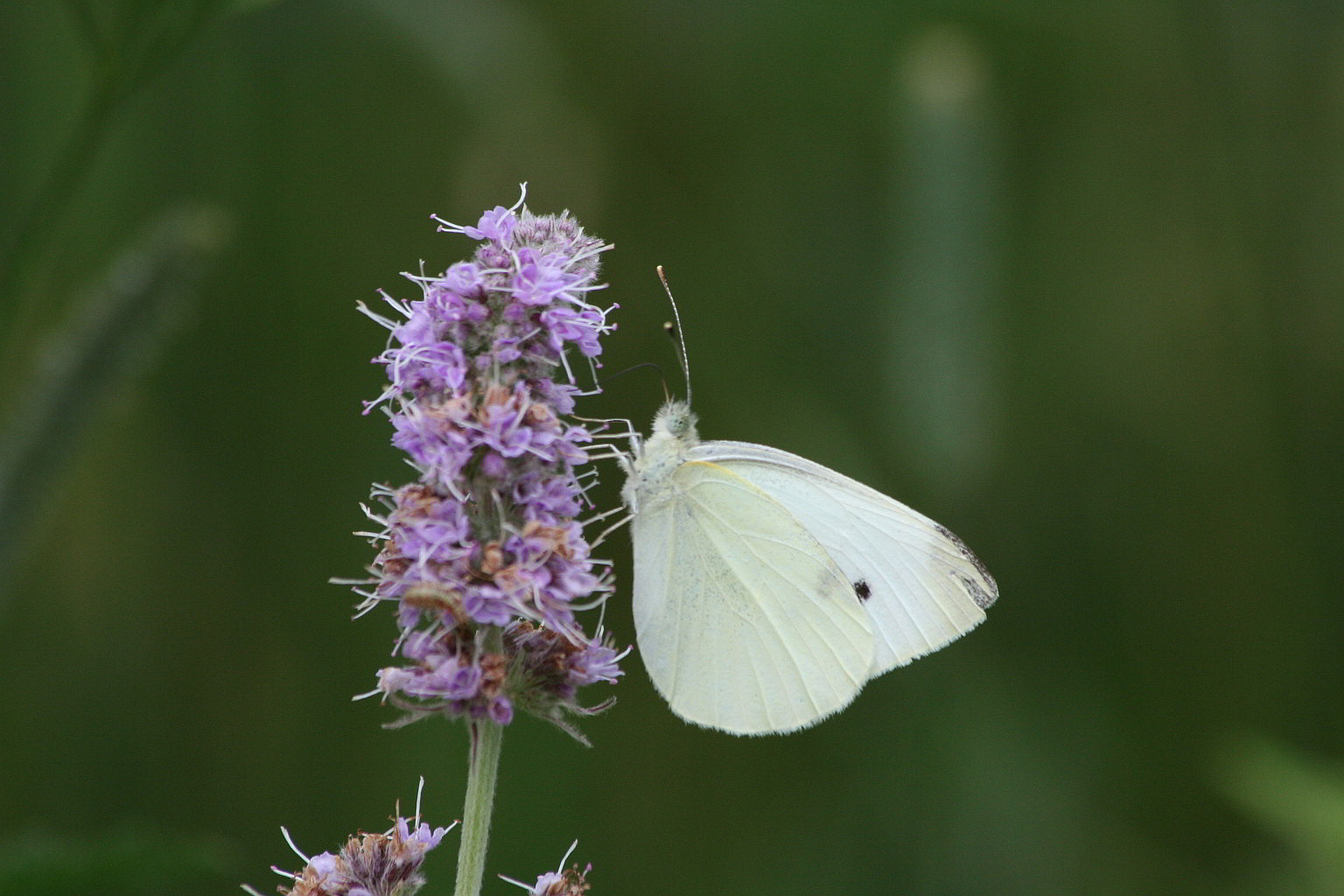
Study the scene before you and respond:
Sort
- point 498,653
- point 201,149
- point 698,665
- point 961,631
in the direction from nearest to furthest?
1. point 498,653
2. point 698,665
3. point 961,631
4. point 201,149

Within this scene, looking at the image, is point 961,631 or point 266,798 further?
point 266,798

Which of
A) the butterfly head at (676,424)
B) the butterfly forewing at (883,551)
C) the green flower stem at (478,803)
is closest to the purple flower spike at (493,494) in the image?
the green flower stem at (478,803)

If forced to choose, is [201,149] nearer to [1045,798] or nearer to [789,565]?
[789,565]

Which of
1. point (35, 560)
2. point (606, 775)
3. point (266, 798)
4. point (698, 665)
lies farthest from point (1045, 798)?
point (35, 560)

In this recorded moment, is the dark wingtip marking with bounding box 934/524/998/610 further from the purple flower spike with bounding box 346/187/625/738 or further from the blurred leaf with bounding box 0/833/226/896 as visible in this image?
the blurred leaf with bounding box 0/833/226/896

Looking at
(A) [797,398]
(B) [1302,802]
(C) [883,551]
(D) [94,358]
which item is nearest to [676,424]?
(C) [883,551]
